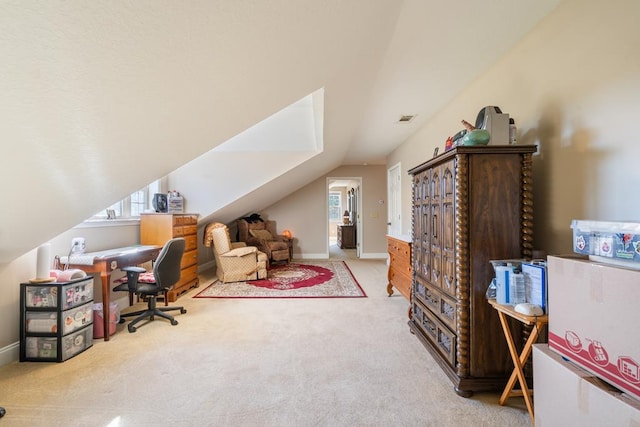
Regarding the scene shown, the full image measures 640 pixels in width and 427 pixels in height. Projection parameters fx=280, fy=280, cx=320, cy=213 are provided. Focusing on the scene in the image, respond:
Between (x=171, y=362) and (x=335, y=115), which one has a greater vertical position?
(x=335, y=115)

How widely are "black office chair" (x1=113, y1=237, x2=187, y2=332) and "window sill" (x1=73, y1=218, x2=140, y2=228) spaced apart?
25.8 inches

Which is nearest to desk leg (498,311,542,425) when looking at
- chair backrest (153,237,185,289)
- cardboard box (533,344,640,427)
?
cardboard box (533,344,640,427)

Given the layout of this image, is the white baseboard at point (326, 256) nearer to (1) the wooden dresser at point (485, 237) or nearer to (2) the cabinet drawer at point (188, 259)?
(2) the cabinet drawer at point (188, 259)

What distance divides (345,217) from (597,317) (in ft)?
29.9

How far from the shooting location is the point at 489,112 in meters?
1.96

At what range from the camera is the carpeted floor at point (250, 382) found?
1.59 meters

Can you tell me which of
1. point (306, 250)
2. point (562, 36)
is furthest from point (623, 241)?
point (306, 250)

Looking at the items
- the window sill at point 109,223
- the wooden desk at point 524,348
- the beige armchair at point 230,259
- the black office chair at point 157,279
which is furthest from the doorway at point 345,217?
the wooden desk at point 524,348

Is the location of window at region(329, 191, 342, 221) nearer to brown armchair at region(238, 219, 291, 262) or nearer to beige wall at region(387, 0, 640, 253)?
brown armchair at region(238, 219, 291, 262)

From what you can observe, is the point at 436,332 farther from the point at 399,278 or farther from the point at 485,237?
the point at 399,278

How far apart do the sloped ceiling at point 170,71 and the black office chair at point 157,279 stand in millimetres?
817

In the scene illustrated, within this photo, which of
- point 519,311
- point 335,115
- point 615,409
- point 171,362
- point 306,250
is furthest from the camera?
point 306,250

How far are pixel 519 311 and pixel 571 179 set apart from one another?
0.95 metres

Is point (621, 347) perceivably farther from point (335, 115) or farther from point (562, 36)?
point (335, 115)
